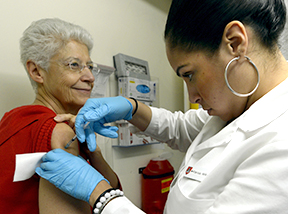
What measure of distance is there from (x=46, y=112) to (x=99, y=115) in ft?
0.77

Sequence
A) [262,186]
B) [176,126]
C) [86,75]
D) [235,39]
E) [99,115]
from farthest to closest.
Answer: [176,126] → [86,75] → [99,115] → [235,39] → [262,186]

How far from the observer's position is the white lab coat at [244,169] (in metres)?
0.49

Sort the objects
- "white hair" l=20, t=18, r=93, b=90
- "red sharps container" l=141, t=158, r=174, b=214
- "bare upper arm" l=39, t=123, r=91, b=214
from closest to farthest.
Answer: "bare upper arm" l=39, t=123, r=91, b=214 → "white hair" l=20, t=18, r=93, b=90 → "red sharps container" l=141, t=158, r=174, b=214

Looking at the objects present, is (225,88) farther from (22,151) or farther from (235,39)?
(22,151)

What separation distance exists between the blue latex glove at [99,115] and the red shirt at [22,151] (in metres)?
0.12

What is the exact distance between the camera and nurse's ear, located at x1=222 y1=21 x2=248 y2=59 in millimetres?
626

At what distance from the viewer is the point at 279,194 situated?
0.48m

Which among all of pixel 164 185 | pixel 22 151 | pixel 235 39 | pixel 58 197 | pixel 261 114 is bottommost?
pixel 164 185

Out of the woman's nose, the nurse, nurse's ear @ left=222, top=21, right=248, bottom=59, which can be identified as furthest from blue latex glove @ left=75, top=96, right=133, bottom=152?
nurse's ear @ left=222, top=21, right=248, bottom=59

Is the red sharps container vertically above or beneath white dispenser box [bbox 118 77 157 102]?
beneath

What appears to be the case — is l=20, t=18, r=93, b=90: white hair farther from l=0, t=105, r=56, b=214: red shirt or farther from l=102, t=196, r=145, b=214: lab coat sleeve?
l=102, t=196, r=145, b=214: lab coat sleeve

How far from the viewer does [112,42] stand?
1757 mm

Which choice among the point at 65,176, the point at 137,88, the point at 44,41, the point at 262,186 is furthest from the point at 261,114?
the point at 137,88

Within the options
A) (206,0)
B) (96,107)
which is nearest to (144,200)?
(96,107)
